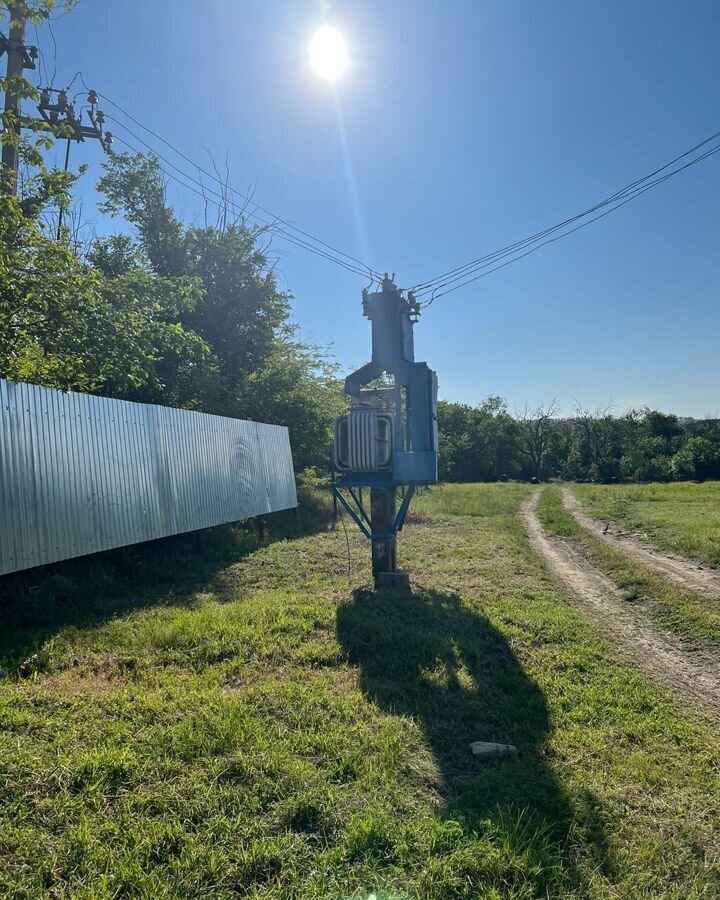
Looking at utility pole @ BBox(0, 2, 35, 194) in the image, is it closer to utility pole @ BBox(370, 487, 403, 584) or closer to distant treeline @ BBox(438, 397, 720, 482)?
utility pole @ BBox(370, 487, 403, 584)

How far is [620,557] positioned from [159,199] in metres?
13.3

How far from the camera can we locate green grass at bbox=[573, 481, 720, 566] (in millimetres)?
8734

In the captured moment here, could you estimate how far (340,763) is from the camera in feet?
8.98

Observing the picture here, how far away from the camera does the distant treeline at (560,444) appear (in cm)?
3247

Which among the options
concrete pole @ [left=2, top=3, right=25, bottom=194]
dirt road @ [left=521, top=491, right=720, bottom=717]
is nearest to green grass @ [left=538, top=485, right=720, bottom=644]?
dirt road @ [left=521, top=491, right=720, bottom=717]

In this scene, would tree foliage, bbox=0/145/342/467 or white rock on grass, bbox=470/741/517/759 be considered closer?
white rock on grass, bbox=470/741/517/759

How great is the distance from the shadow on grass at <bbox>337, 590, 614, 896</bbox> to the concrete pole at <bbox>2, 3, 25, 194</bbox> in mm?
6149

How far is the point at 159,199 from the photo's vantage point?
524 inches

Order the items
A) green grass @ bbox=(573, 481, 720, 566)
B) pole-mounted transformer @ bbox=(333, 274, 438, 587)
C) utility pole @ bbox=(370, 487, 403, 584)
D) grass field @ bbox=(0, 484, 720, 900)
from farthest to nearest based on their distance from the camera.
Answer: green grass @ bbox=(573, 481, 720, 566), utility pole @ bbox=(370, 487, 403, 584), pole-mounted transformer @ bbox=(333, 274, 438, 587), grass field @ bbox=(0, 484, 720, 900)

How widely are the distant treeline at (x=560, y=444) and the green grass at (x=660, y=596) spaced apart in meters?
25.8

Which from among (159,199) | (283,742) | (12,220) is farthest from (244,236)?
(283,742)

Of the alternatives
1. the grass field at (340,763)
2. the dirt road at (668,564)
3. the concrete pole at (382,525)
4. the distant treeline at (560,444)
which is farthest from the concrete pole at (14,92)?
the distant treeline at (560,444)

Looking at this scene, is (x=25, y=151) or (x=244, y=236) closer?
(x=25, y=151)

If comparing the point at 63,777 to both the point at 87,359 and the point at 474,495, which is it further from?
the point at 474,495
